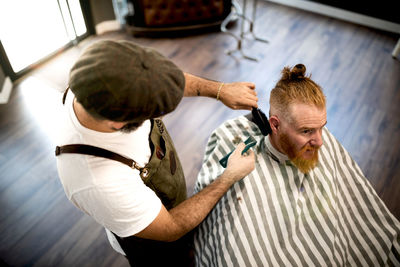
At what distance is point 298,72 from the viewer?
4.79 ft

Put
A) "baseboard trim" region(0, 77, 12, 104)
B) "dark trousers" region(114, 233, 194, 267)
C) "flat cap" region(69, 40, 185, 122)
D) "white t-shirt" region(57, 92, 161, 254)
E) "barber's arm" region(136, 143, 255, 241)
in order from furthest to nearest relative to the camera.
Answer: "baseboard trim" region(0, 77, 12, 104) → "dark trousers" region(114, 233, 194, 267) → "barber's arm" region(136, 143, 255, 241) → "white t-shirt" region(57, 92, 161, 254) → "flat cap" region(69, 40, 185, 122)

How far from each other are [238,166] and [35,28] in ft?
11.4

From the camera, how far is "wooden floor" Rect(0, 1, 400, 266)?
2133 millimetres

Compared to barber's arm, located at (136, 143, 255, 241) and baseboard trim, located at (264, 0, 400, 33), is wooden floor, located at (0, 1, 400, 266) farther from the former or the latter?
barber's arm, located at (136, 143, 255, 241)

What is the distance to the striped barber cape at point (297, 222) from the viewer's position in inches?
53.9

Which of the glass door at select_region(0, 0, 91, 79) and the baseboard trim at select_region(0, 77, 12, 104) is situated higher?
the glass door at select_region(0, 0, 91, 79)

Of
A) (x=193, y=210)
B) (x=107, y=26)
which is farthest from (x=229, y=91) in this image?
(x=107, y=26)

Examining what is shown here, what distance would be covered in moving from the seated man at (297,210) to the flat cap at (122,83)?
806 mm

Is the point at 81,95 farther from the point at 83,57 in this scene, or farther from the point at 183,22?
the point at 183,22

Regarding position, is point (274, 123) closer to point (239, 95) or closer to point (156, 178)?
point (239, 95)

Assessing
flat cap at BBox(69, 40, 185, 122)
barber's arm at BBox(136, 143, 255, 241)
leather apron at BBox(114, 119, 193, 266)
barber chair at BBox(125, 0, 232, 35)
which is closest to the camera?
flat cap at BBox(69, 40, 185, 122)

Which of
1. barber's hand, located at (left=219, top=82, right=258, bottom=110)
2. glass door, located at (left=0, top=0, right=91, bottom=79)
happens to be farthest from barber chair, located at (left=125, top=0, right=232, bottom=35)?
barber's hand, located at (left=219, top=82, right=258, bottom=110)

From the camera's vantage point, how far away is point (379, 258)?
1.41 metres

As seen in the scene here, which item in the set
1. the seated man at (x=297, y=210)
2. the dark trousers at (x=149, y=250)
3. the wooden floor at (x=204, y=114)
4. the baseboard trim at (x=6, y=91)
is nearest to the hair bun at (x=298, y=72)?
the seated man at (x=297, y=210)
